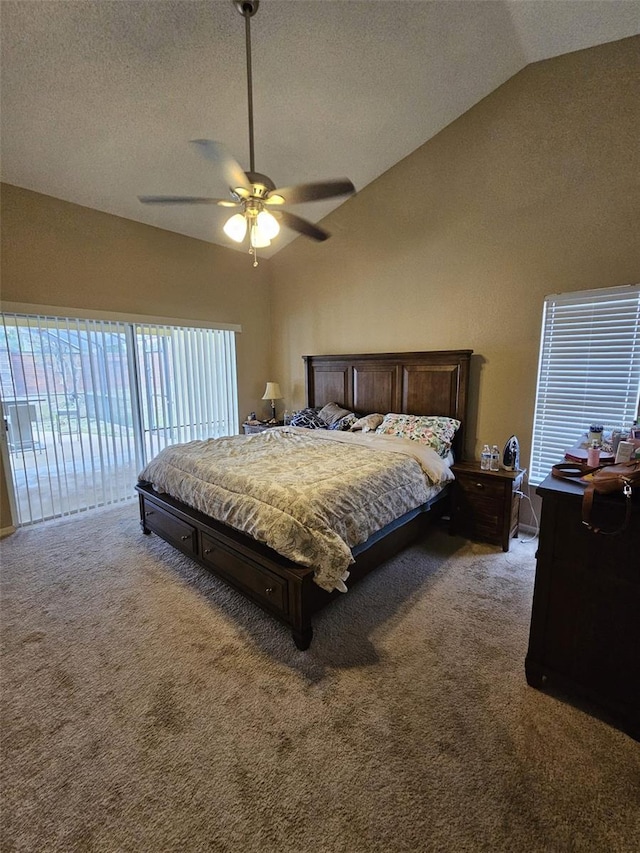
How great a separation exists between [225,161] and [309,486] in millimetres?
1783

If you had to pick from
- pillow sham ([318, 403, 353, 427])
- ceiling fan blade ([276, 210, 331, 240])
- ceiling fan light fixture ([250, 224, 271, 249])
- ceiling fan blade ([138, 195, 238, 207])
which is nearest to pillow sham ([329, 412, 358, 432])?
pillow sham ([318, 403, 353, 427])

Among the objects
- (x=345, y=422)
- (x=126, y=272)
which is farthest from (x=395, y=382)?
(x=126, y=272)

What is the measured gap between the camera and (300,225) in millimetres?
2457

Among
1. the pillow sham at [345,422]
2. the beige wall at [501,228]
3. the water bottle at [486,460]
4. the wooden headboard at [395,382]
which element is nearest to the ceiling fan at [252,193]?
the beige wall at [501,228]

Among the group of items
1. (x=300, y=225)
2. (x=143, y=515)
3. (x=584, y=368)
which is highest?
(x=300, y=225)

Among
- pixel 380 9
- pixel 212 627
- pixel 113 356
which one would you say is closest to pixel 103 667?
pixel 212 627

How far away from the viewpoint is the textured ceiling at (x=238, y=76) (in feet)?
7.13

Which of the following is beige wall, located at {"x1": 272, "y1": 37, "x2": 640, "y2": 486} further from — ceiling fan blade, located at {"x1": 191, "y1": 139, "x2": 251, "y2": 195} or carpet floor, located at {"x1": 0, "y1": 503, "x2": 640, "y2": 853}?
ceiling fan blade, located at {"x1": 191, "y1": 139, "x2": 251, "y2": 195}

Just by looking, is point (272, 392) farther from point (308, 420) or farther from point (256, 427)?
point (308, 420)

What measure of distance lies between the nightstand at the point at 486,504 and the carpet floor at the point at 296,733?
2.04 feet

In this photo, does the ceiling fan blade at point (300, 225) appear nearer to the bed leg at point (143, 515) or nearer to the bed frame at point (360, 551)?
the bed frame at point (360, 551)

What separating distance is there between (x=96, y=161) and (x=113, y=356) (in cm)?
173

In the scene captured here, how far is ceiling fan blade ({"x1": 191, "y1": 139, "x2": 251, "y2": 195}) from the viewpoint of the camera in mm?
1801

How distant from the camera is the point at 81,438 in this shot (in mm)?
3822
